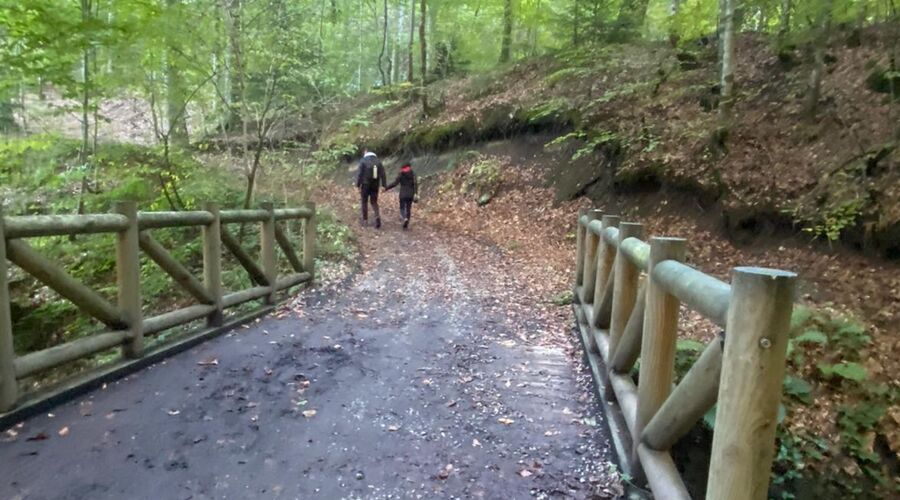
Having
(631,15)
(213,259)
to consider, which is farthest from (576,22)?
(213,259)

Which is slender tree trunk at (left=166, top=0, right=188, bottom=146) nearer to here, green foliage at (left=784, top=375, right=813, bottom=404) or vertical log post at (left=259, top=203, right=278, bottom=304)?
vertical log post at (left=259, top=203, right=278, bottom=304)

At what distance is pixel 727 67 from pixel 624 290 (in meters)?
8.35

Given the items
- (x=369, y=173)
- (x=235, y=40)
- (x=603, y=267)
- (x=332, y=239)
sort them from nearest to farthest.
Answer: (x=603, y=267) → (x=235, y=40) → (x=332, y=239) → (x=369, y=173)

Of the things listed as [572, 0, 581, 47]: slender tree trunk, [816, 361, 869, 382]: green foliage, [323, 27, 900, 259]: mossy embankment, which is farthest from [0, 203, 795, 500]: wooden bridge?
[572, 0, 581, 47]: slender tree trunk

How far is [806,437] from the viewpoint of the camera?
5.30m

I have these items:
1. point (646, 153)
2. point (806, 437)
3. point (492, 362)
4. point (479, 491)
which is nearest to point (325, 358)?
point (492, 362)

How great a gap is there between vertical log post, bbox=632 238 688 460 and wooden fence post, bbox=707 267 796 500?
3.24 ft

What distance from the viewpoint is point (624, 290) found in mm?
4258

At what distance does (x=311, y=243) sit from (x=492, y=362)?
169 inches

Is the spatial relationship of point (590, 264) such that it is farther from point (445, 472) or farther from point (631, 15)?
point (631, 15)

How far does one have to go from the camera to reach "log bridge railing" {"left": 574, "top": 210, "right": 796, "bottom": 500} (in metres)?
1.76

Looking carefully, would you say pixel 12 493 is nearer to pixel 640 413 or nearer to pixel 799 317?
pixel 640 413

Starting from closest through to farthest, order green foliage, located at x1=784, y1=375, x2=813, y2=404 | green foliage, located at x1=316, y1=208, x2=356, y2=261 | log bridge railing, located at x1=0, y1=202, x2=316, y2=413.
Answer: log bridge railing, located at x1=0, y1=202, x2=316, y2=413 → green foliage, located at x1=784, y1=375, x2=813, y2=404 → green foliage, located at x1=316, y1=208, x2=356, y2=261

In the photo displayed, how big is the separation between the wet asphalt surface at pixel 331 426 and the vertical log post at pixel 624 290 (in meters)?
0.67
